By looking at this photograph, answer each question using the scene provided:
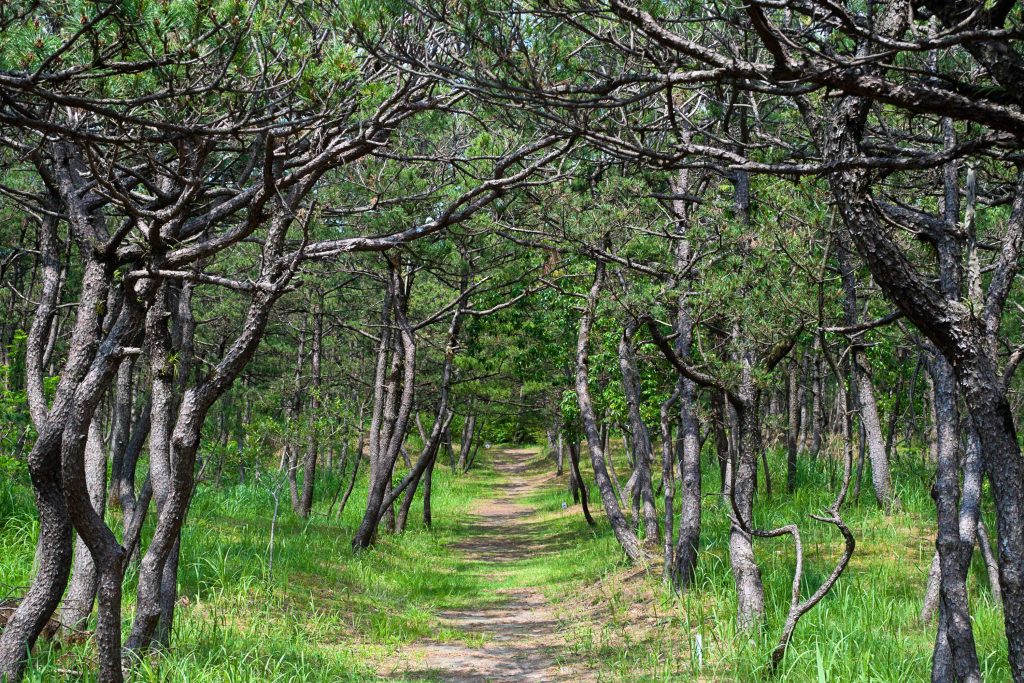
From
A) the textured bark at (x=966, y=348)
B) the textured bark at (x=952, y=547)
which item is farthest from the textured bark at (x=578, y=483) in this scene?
the textured bark at (x=966, y=348)

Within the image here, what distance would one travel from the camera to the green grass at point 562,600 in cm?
636

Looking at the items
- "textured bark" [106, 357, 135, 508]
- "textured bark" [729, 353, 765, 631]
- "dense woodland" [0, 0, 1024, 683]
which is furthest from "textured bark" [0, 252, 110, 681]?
"textured bark" [106, 357, 135, 508]

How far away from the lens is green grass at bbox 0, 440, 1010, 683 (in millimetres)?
6355

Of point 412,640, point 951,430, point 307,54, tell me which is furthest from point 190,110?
point 412,640

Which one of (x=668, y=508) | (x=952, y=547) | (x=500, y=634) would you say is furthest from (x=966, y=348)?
(x=500, y=634)

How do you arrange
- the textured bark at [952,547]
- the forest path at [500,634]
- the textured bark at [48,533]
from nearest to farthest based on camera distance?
the textured bark at [952,547] → the textured bark at [48,533] → the forest path at [500,634]

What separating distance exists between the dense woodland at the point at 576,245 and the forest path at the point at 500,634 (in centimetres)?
58

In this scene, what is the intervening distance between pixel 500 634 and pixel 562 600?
2.02m

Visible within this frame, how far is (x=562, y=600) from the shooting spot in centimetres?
1149

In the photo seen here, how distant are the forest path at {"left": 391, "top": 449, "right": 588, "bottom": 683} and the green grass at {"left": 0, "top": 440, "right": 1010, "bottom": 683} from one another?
0.68ft

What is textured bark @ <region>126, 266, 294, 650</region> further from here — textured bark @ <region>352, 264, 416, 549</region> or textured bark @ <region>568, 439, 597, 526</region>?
textured bark @ <region>568, 439, 597, 526</region>

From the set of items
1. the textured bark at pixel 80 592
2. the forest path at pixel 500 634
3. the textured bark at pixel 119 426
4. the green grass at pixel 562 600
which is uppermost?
the textured bark at pixel 119 426

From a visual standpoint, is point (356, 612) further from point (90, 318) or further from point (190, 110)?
point (190, 110)

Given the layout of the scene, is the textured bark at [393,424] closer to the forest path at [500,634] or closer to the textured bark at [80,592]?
the forest path at [500,634]
